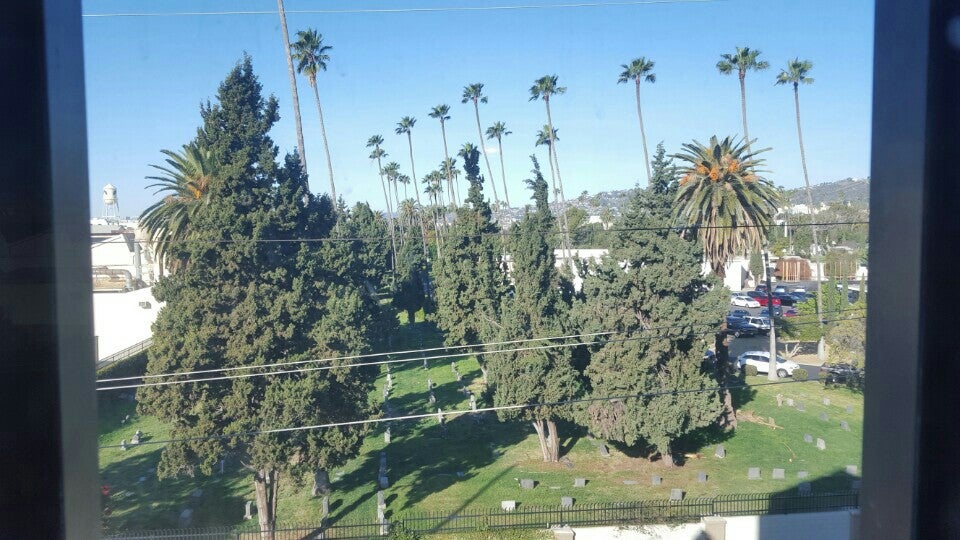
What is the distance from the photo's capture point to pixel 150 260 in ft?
18.0

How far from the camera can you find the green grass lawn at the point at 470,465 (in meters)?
6.02

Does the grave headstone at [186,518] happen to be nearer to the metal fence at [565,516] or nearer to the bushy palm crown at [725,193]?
the metal fence at [565,516]

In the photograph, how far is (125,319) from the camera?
5.49 metres

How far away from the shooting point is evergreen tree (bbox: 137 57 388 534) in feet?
19.0

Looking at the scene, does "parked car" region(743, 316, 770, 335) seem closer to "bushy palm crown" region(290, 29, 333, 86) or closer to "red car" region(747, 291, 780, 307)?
"red car" region(747, 291, 780, 307)

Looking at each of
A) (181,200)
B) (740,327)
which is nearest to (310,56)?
(181,200)

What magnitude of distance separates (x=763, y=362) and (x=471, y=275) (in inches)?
148

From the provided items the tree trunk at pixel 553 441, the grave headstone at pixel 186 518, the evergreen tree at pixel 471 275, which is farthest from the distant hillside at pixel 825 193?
the grave headstone at pixel 186 518

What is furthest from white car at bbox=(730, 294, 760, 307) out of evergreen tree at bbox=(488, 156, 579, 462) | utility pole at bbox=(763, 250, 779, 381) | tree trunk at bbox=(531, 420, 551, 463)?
tree trunk at bbox=(531, 420, 551, 463)

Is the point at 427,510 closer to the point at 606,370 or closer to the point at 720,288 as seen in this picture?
the point at 606,370

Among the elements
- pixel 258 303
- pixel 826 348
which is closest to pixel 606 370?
pixel 826 348

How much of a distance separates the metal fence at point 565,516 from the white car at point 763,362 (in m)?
1.66

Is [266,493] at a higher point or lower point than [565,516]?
higher

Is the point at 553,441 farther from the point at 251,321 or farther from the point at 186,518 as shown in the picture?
the point at 186,518
